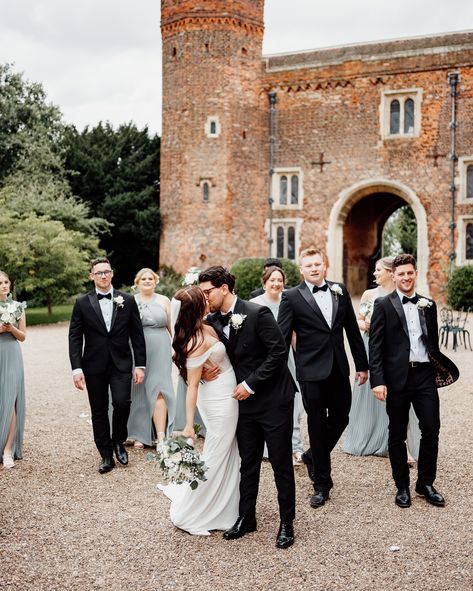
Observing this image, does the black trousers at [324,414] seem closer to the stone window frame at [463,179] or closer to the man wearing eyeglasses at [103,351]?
the man wearing eyeglasses at [103,351]

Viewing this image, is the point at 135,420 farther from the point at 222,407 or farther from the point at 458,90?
the point at 458,90

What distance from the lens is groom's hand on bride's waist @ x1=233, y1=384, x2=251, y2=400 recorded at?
4.31 m

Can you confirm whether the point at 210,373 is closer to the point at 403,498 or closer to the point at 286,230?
the point at 403,498

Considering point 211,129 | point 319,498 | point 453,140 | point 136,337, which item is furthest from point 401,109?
point 319,498

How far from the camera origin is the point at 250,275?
2234 cm

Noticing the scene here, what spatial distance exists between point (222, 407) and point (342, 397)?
1205 millimetres

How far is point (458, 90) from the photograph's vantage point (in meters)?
22.8

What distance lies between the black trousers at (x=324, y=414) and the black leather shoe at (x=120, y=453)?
1.82 m

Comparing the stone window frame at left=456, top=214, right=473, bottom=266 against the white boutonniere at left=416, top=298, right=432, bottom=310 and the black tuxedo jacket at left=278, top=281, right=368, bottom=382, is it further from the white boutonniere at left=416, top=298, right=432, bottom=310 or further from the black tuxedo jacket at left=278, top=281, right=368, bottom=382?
the black tuxedo jacket at left=278, top=281, right=368, bottom=382

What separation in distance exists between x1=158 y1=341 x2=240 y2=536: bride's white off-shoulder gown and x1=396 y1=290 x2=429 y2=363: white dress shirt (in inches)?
59.7

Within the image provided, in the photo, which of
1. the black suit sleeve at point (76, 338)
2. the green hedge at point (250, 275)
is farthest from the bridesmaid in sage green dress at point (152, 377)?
the green hedge at point (250, 275)

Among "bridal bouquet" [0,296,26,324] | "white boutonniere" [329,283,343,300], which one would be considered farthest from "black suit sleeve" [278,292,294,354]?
"bridal bouquet" [0,296,26,324]

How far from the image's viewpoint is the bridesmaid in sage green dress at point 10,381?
20.3 ft

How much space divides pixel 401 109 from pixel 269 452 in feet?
69.2
